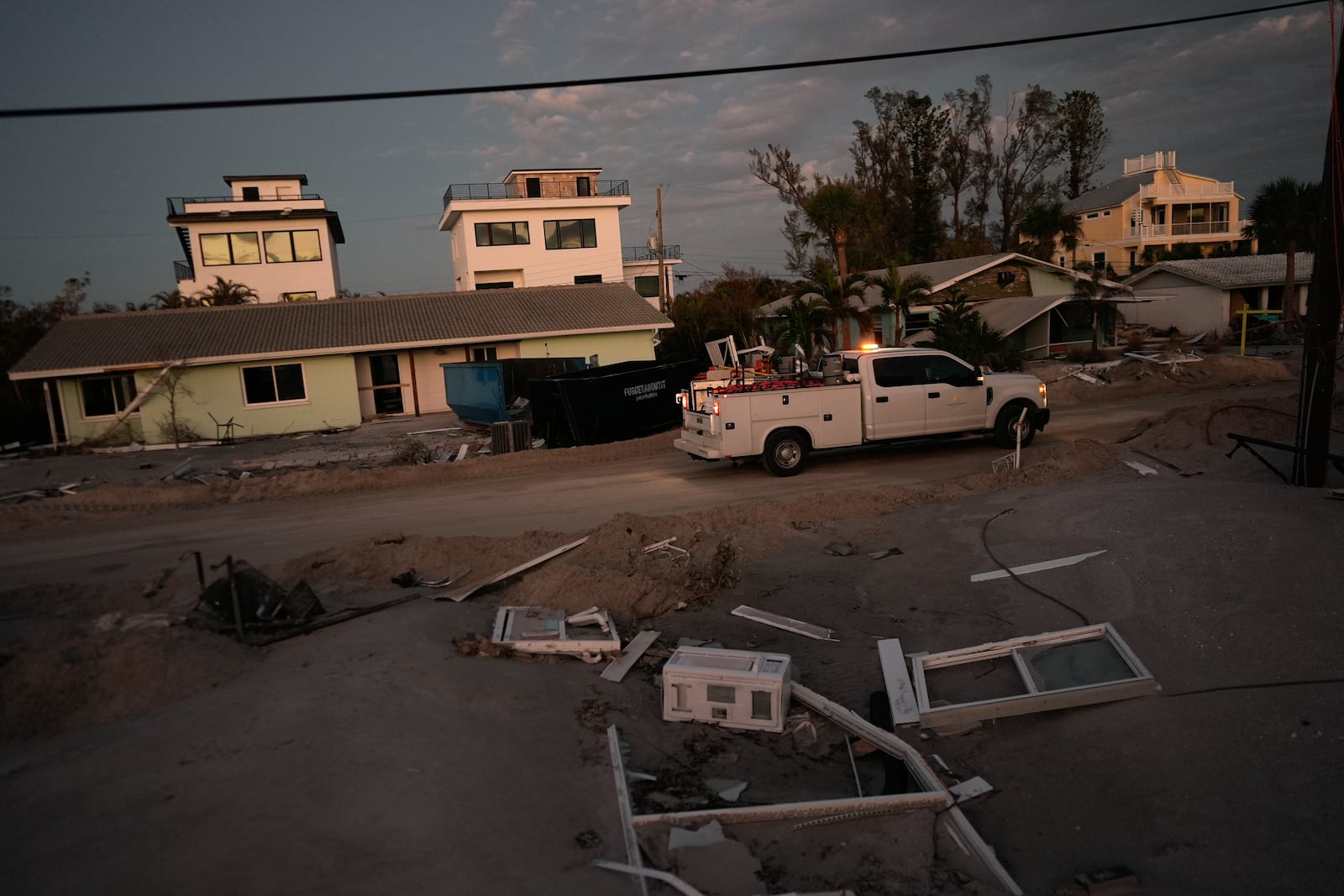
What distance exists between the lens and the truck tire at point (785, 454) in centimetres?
1492

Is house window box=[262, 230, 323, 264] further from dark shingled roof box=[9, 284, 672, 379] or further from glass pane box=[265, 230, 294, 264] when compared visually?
dark shingled roof box=[9, 284, 672, 379]

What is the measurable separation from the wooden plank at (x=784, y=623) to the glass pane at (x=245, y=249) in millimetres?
44701

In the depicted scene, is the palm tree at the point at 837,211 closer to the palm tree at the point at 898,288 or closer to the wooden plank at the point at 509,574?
the palm tree at the point at 898,288

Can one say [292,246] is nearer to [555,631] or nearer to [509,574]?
[509,574]

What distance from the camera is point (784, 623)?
27.4 ft

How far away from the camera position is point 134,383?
2791 centimetres

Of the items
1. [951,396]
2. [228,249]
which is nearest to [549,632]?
[951,396]

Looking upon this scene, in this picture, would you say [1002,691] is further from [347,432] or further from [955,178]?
[955,178]

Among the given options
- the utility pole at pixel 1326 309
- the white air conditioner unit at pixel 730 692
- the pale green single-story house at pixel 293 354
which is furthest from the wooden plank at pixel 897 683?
the pale green single-story house at pixel 293 354

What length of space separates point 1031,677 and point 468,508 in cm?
990

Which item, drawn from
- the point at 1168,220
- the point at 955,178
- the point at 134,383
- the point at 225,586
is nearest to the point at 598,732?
the point at 225,586

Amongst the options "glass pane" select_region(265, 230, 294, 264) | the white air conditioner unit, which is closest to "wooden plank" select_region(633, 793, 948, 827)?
the white air conditioner unit

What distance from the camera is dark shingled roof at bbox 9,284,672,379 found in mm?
27938

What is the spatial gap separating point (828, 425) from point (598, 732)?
383 inches
